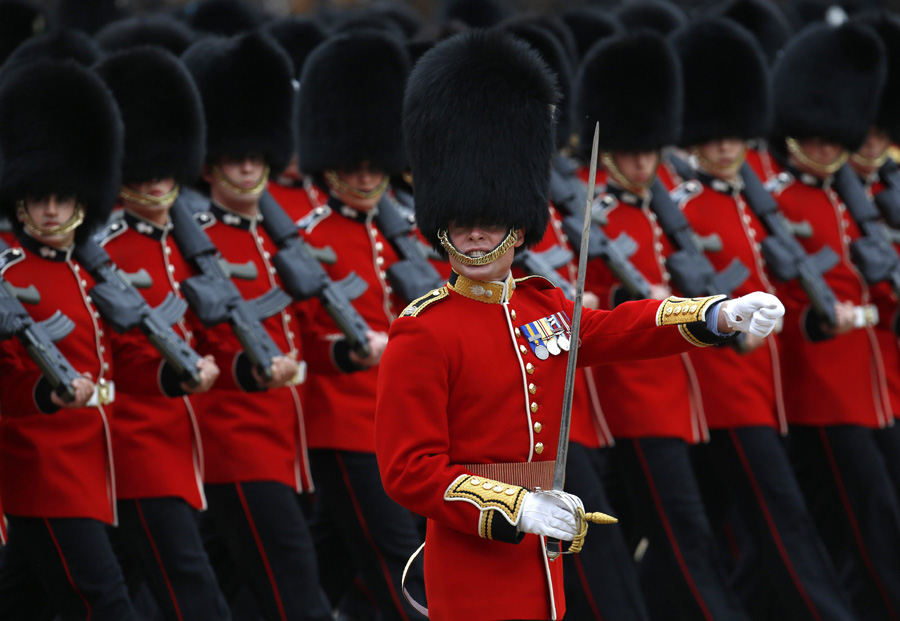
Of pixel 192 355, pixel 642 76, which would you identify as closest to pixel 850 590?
pixel 642 76

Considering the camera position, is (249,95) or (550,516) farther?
(249,95)

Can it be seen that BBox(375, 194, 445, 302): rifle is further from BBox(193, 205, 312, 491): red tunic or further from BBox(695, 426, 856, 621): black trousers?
BBox(695, 426, 856, 621): black trousers

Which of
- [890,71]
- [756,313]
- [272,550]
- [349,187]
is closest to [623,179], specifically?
[349,187]

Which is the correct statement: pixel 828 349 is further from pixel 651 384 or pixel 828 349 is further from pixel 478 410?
pixel 478 410

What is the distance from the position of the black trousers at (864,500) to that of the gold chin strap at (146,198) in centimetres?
247

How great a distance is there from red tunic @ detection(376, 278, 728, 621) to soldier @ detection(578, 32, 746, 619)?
188cm

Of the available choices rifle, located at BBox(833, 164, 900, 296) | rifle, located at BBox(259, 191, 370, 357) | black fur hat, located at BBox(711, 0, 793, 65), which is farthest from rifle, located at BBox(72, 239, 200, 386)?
black fur hat, located at BBox(711, 0, 793, 65)

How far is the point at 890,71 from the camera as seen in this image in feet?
21.4

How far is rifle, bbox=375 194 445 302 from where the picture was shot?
4891 millimetres

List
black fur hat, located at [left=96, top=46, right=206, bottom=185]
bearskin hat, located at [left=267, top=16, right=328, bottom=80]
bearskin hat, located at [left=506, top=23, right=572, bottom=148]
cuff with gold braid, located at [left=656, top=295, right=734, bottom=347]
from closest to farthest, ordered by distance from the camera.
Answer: cuff with gold braid, located at [left=656, top=295, right=734, bottom=347], black fur hat, located at [left=96, top=46, right=206, bottom=185], bearskin hat, located at [left=506, top=23, right=572, bottom=148], bearskin hat, located at [left=267, top=16, right=328, bottom=80]

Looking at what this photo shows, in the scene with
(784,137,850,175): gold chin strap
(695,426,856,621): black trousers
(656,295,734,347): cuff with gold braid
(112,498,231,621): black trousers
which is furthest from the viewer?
(784,137,850,175): gold chin strap

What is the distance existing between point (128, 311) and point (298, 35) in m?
3.28

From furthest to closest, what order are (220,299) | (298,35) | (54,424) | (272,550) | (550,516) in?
(298,35) → (220,299) → (272,550) → (54,424) → (550,516)

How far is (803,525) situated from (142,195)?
2.44 meters
